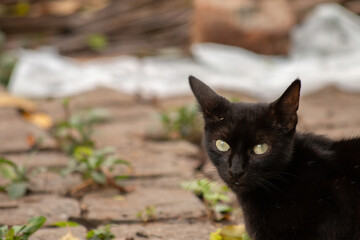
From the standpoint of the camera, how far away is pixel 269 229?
2.22 meters

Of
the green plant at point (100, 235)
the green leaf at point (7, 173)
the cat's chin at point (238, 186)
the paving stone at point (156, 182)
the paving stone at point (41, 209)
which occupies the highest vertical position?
Result: the cat's chin at point (238, 186)

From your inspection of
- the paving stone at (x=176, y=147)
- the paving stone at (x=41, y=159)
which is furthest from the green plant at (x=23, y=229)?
the paving stone at (x=176, y=147)

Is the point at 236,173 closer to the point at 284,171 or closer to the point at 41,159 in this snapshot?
the point at 284,171

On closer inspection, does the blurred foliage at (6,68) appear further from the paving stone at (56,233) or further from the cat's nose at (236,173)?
the cat's nose at (236,173)

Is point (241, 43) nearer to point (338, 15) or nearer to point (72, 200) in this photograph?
point (338, 15)

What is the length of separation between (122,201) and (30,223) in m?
0.89

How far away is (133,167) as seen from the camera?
3686mm

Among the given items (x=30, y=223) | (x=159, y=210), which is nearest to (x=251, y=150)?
(x=159, y=210)

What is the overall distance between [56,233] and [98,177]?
2.01ft

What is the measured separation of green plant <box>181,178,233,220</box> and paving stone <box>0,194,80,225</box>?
2.36ft

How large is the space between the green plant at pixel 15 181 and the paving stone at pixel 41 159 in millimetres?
454

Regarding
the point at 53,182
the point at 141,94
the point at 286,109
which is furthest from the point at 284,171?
the point at 141,94

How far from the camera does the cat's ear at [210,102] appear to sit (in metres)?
2.42

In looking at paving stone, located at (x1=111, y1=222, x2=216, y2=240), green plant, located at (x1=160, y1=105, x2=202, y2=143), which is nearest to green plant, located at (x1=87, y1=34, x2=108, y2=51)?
green plant, located at (x1=160, y1=105, x2=202, y2=143)
